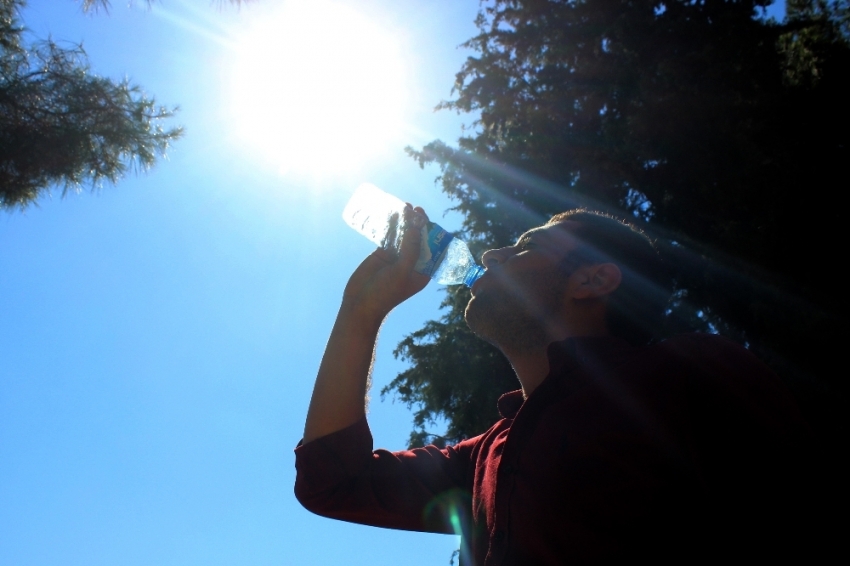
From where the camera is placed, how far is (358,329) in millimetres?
2148

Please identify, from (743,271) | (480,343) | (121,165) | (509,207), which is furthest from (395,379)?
(121,165)

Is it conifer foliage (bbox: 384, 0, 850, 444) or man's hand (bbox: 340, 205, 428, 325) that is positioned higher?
conifer foliage (bbox: 384, 0, 850, 444)

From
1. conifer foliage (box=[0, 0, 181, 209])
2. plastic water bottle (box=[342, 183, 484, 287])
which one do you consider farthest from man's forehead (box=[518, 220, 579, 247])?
conifer foliage (box=[0, 0, 181, 209])

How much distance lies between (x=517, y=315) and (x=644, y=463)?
817 millimetres

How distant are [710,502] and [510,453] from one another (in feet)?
1.70

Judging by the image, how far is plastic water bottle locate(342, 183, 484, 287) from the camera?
2.38 m

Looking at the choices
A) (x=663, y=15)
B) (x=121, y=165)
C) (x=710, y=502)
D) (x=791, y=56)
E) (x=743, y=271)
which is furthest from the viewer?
(x=663, y=15)

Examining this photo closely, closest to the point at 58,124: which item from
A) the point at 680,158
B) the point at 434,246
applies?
the point at 434,246

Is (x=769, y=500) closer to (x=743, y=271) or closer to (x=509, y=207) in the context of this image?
(x=743, y=271)

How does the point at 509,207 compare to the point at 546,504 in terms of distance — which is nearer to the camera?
the point at 546,504

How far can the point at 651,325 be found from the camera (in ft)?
7.43

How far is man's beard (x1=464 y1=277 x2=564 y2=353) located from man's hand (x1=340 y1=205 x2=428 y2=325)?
0.26 metres

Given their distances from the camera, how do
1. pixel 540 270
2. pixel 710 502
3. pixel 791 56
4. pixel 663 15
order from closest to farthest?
1. pixel 710 502
2. pixel 540 270
3. pixel 791 56
4. pixel 663 15

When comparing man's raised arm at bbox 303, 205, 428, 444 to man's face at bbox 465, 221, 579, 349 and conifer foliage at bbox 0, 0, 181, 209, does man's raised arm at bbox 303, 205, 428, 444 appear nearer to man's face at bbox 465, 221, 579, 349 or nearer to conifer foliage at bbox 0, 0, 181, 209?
man's face at bbox 465, 221, 579, 349
